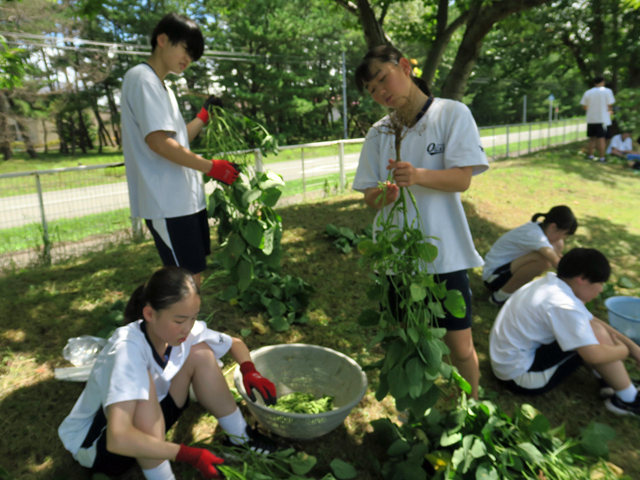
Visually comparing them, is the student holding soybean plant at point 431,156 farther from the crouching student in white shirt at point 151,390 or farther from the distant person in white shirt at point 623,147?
the distant person in white shirt at point 623,147

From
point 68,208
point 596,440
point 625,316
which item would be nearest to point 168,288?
point 596,440

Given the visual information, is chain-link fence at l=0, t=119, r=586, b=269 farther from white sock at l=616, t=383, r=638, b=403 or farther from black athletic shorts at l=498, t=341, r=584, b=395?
white sock at l=616, t=383, r=638, b=403

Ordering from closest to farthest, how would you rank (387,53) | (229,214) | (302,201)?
1. (387,53)
2. (229,214)
3. (302,201)

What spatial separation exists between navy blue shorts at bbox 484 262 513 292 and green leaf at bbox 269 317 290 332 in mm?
1769

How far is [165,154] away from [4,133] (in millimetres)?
20621

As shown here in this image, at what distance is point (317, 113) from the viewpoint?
74.6ft

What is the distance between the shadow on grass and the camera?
2.10 m

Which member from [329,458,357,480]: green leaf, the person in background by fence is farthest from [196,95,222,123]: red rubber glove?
[329,458,357,480]: green leaf

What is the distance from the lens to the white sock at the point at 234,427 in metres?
1.95

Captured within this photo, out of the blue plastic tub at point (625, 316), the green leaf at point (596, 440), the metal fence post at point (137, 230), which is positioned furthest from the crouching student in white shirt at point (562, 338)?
the metal fence post at point (137, 230)

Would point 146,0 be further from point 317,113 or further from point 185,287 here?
point 185,287

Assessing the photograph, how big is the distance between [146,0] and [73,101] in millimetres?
6196

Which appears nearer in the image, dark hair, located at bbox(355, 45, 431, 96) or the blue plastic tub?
dark hair, located at bbox(355, 45, 431, 96)

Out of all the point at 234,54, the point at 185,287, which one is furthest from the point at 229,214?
the point at 234,54
